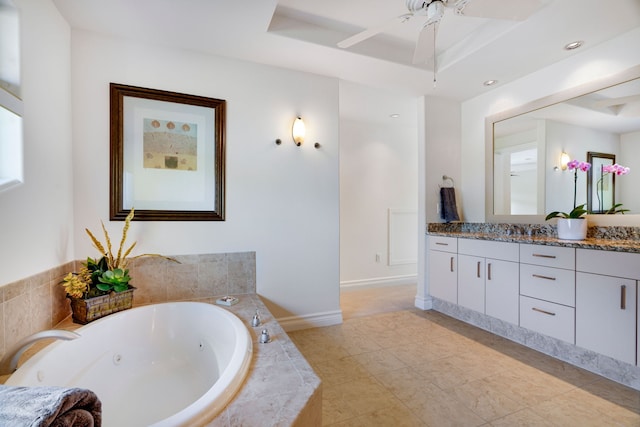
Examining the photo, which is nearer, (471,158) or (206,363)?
(206,363)

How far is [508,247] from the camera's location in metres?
2.34

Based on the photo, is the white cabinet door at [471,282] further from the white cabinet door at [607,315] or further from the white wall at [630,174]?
the white wall at [630,174]

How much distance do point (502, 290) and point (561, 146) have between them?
53.8 inches

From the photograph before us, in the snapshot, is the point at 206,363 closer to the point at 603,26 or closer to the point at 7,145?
the point at 7,145

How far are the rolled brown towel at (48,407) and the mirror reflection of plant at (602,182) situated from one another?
127 inches

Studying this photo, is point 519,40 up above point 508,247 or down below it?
above

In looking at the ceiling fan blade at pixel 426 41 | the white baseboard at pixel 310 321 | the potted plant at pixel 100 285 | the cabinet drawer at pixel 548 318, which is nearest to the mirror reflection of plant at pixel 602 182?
the cabinet drawer at pixel 548 318

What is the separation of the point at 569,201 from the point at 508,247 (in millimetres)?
661

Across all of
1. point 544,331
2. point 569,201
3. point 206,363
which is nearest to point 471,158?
point 569,201

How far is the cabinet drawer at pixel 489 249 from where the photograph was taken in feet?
7.59

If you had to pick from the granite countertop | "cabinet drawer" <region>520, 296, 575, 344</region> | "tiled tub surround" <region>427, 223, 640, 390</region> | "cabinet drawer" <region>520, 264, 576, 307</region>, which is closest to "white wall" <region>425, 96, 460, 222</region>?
the granite countertop

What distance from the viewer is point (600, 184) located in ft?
7.23

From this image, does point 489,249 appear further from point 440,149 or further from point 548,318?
point 440,149

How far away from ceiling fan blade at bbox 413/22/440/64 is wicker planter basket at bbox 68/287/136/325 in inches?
99.7
